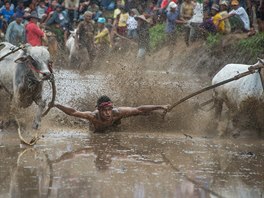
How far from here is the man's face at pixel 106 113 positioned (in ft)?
42.0

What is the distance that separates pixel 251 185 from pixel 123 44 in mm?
20994

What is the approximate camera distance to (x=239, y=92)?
1321cm

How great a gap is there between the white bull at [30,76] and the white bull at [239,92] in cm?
292

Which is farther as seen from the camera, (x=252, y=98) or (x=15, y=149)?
(x=252, y=98)

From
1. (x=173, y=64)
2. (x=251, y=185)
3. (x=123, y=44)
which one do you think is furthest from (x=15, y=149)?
(x=123, y=44)

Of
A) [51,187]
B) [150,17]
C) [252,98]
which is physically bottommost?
[51,187]

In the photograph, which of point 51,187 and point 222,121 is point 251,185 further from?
point 222,121

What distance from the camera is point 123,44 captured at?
3022 cm

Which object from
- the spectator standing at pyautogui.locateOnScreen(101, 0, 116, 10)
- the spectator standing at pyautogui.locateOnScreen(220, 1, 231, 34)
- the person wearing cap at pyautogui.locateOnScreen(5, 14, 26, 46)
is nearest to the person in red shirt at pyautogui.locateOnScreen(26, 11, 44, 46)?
the person wearing cap at pyautogui.locateOnScreen(5, 14, 26, 46)

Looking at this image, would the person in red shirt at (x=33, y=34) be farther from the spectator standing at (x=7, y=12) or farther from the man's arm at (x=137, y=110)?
the man's arm at (x=137, y=110)

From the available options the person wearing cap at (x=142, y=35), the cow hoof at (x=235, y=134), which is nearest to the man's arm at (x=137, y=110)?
the cow hoof at (x=235, y=134)

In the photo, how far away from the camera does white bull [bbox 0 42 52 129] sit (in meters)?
13.3

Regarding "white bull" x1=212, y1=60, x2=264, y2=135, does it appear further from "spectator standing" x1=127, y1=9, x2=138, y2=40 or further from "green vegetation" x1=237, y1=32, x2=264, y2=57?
"spectator standing" x1=127, y1=9, x2=138, y2=40

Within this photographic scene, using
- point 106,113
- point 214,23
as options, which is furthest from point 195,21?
point 106,113
